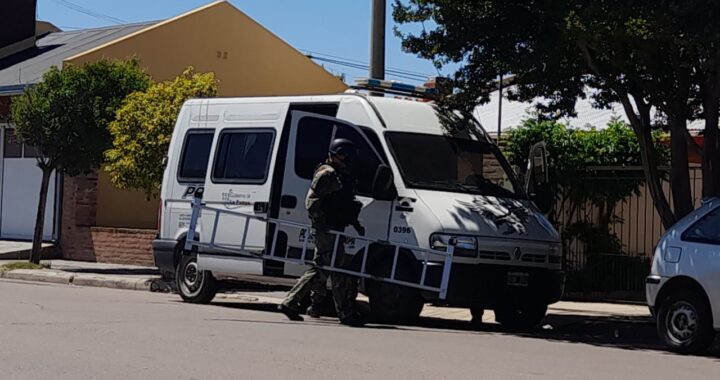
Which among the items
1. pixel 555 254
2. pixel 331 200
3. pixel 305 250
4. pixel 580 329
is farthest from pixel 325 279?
pixel 580 329

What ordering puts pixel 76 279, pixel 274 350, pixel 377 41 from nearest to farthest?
pixel 274 350, pixel 377 41, pixel 76 279

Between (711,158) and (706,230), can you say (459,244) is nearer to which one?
(706,230)

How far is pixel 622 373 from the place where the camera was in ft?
28.8

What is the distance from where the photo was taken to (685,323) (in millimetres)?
10461

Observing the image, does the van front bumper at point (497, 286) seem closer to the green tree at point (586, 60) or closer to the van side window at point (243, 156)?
the green tree at point (586, 60)

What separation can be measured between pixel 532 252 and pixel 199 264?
4492mm

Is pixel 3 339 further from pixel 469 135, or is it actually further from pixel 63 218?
pixel 63 218

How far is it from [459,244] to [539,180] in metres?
2.11

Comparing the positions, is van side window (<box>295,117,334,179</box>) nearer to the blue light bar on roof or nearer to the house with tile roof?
the blue light bar on roof

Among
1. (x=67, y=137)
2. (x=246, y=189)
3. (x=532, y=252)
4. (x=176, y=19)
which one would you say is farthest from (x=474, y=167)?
(x=176, y=19)

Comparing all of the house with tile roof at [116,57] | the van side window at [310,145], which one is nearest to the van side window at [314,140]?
the van side window at [310,145]

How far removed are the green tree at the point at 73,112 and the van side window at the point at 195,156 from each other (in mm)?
5455

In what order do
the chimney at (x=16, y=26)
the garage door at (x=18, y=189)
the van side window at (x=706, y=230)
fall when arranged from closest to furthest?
the van side window at (x=706, y=230) < the garage door at (x=18, y=189) < the chimney at (x=16, y=26)

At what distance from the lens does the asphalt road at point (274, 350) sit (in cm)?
811
